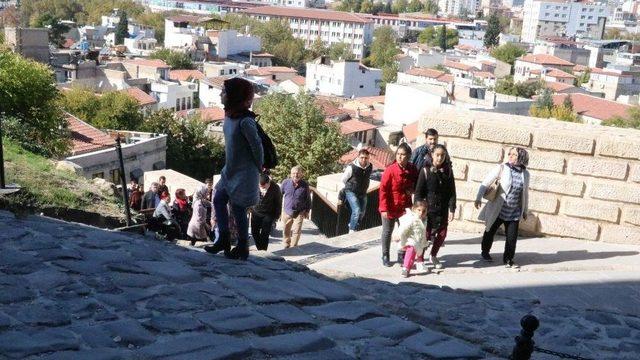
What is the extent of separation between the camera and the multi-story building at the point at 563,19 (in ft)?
564

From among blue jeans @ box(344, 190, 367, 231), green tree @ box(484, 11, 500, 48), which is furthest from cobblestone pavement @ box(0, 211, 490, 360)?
green tree @ box(484, 11, 500, 48)

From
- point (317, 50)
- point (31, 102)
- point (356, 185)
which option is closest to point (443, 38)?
point (317, 50)

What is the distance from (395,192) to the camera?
25.5 ft

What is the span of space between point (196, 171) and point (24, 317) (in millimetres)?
30961

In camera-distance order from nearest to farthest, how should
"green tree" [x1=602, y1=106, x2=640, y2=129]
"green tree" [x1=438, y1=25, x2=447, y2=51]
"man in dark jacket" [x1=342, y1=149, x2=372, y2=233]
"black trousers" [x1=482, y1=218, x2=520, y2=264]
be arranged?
1. "black trousers" [x1=482, y1=218, x2=520, y2=264]
2. "man in dark jacket" [x1=342, y1=149, x2=372, y2=233]
3. "green tree" [x1=602, y1=106, x2=640, y2=129]
4. "green tree" [x1=438, y1=25, x2=447, y2=51]

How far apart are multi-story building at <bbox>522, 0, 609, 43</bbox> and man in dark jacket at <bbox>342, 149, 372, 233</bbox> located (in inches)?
6665

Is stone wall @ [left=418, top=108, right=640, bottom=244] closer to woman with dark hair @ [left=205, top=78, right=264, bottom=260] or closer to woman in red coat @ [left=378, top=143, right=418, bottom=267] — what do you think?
woman in red coat @ [left=378, top=143, right=418, bottom=267]

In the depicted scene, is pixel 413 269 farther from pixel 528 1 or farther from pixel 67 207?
pixel 528 1

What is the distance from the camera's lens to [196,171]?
114ft

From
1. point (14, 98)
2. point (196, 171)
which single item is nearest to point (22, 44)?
point (196, 171)

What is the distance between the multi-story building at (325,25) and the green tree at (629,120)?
80.2m

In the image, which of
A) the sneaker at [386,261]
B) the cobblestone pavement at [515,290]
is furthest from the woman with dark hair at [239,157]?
the sneaker at [386,261]

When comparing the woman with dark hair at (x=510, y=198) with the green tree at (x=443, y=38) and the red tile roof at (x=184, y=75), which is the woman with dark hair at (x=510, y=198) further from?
the green tree at (x=443, y=38)

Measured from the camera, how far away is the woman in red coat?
304 inches
